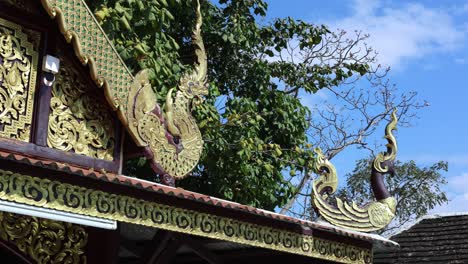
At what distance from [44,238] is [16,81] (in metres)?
1.12

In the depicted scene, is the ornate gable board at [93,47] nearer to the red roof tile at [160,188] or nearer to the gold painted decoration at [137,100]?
the gold painted decoration at [137,100]

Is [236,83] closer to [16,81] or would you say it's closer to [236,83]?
[236,83]

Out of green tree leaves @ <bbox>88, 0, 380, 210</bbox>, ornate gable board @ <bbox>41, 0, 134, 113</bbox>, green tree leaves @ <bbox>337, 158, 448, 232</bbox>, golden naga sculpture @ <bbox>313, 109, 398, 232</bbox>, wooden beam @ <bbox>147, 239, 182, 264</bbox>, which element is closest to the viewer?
ornate gable board @ <bbox>41, 0, 134, 113</bbox>

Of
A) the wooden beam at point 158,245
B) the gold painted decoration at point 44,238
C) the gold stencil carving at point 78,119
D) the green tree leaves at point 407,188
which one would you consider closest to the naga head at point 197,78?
the gold stencil carving at point 78,119

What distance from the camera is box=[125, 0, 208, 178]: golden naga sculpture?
614 centimetres

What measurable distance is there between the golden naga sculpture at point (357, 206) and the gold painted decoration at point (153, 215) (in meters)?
0.50

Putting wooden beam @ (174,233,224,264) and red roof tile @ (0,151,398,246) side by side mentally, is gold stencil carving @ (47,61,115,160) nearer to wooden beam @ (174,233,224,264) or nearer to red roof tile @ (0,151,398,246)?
red roof tile @ (0,151,398,246)

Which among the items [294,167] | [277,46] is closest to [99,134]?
[294,167]

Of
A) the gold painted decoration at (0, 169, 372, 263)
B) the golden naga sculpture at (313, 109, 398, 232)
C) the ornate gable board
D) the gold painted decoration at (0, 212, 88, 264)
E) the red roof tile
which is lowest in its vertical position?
the gold painted decoration at (0, 212, 88, 264)

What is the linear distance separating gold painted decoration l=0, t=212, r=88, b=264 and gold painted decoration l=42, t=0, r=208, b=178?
0.92 metres

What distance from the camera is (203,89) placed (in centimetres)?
678

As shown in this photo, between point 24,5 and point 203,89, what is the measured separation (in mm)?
1686

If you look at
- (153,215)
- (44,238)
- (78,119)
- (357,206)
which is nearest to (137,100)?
(78,119)

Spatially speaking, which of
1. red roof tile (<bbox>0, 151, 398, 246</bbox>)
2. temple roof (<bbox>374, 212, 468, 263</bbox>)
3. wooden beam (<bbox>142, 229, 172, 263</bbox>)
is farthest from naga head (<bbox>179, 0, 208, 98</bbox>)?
temple roof (<bbox>374, 212, 468, 263</bbox>)
